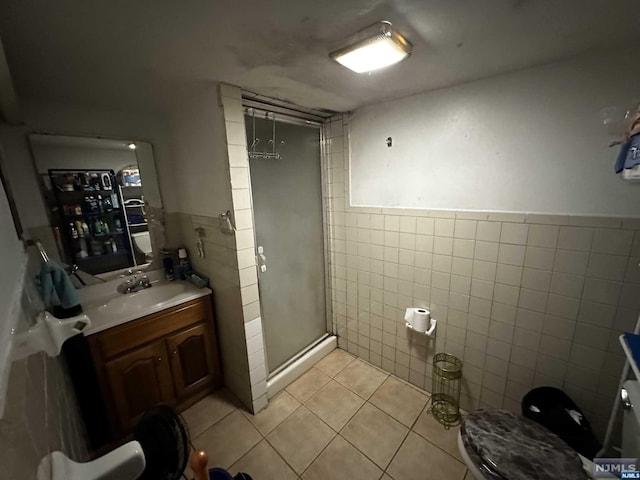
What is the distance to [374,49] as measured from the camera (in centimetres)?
97

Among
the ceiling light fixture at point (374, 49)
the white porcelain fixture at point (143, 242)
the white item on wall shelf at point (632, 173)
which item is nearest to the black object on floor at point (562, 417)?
the white item on wall shelf at point (632, 173)

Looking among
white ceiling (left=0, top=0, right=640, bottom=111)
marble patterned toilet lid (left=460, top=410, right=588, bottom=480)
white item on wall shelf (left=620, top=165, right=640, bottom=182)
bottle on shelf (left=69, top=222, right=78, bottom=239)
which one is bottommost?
marble patterned toilet lid (left=460, top=410, right=588, bottom=480)

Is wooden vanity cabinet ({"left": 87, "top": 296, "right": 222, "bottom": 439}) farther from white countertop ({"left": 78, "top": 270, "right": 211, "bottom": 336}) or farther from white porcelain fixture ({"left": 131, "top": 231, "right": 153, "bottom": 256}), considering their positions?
white porcelain fixture ({"left": 131, "top": 231, "right": 153, "bottom": 256})

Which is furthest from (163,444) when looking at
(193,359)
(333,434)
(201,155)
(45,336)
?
(201,155)

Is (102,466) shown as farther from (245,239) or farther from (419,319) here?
(419,319)

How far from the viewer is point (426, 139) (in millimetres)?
1566

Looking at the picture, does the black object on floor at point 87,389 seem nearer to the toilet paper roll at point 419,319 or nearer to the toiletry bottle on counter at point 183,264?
the toiletry bottle on counter at point 183,264

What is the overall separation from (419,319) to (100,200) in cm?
225

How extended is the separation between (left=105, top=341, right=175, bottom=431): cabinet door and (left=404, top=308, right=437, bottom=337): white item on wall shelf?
163 cm

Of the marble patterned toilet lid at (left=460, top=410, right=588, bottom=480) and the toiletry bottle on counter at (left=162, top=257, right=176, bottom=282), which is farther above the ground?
the toiletry bottle on counter at (left=162, top=257, right=176, bottom=282)

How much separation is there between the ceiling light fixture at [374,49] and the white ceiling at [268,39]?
27 mm

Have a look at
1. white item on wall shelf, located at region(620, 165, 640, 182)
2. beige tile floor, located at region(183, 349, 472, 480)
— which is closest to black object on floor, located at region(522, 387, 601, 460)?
beige tile floor, located at region(183, 349, 472, 480)

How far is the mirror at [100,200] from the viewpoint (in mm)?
1531

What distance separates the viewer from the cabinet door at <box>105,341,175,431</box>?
57.7 inches
